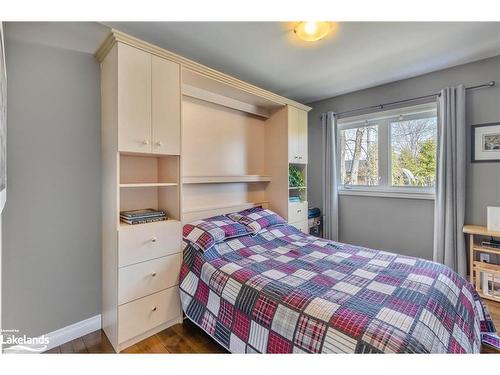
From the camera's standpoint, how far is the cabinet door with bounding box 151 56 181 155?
1877 millimetres

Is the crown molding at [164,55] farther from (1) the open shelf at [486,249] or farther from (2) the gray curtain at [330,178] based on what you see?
(1) the open shelf at [486,249]

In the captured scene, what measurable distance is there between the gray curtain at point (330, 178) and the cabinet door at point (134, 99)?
261cm

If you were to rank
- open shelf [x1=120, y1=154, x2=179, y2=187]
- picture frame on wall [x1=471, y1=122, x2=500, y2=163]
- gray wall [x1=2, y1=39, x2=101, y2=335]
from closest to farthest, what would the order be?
gray wall [x1=2, y1=39, x2=101, y2=335] → open shelf [x1=120, y1=154, x2=179, y2=187] → picture frame on wall [x1=471, y1=122, x2=500, y2=163]

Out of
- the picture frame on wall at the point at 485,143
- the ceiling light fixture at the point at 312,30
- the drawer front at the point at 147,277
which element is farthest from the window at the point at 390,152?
the drawer front at the point at 147,277

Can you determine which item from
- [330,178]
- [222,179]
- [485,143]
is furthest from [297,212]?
[485,143]

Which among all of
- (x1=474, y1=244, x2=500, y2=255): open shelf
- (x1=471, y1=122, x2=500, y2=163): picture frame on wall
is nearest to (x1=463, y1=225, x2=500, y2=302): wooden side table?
(x1=474, y1=244, x2=500, y2=255): open shelf

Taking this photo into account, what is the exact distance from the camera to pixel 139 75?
178cm

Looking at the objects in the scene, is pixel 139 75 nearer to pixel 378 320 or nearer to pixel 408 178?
pixel 378 320

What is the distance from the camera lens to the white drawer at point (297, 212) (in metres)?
3.10

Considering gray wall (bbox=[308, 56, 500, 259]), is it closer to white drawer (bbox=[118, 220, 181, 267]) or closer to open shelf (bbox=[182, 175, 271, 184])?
open shelf (bbox=[182, 175, 271, 184])

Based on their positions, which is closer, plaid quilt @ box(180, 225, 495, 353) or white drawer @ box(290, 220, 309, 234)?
plaid quilt @ box(180, 225, 495, 353)

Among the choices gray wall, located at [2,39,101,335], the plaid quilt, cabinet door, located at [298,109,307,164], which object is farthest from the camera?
cabinet door, located at [298,109,307,164]

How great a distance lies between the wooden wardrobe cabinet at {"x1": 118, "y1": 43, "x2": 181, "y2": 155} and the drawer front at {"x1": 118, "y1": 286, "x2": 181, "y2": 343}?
1113 mm
